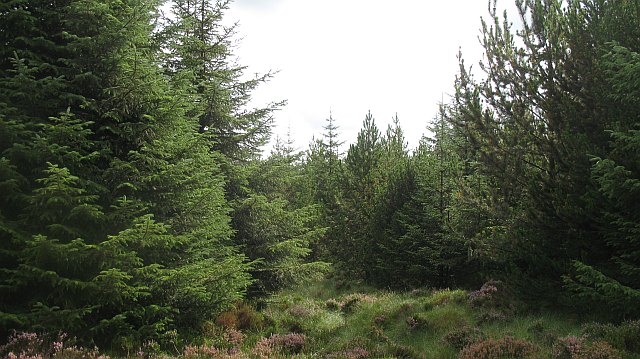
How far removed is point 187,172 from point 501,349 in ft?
24.1

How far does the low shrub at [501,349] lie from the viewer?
769 centimetres

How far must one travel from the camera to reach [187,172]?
8.32 meters

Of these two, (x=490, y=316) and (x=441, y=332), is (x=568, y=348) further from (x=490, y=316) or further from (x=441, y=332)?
(x=441, y=332)

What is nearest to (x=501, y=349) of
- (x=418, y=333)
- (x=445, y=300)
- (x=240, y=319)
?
(x=418, y=333)

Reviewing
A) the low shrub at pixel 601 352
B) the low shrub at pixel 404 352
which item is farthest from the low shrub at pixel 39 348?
the low shrub at pixel 601 352

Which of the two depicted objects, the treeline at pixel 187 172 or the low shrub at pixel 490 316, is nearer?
the treeline at pixel 187 172

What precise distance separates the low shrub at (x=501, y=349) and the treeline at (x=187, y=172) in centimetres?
162

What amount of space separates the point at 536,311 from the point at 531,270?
102 cm

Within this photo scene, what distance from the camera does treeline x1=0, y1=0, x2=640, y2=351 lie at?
6277 millimetres

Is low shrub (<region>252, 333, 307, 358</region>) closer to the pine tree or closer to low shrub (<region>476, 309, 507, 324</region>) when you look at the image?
the pine tree

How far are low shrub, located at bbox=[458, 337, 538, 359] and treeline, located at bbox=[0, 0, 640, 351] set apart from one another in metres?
1.62

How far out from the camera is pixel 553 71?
9727 mm

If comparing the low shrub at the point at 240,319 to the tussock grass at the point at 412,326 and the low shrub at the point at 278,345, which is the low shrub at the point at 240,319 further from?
the low shrub at the point at 278,345

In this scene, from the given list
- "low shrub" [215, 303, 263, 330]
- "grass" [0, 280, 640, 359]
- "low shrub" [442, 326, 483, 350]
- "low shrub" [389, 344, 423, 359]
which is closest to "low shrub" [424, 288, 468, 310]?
"grass" [0, 280, 640, 359]
